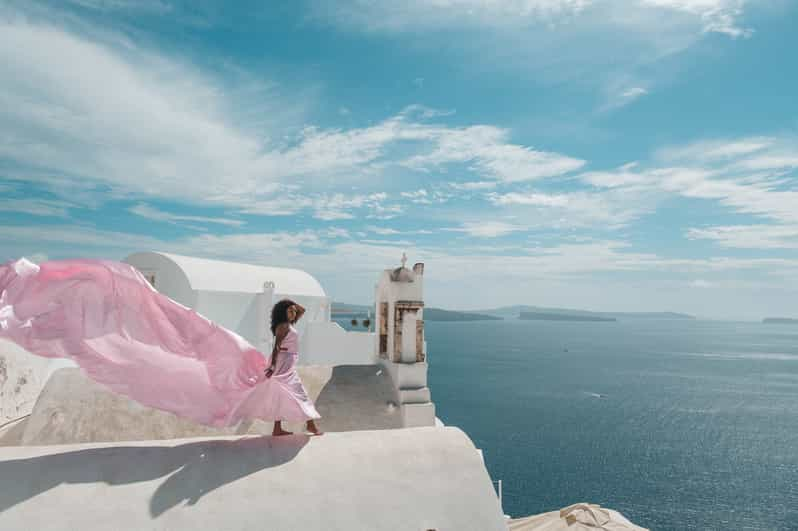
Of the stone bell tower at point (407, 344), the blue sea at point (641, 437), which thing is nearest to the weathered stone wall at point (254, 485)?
the stone bell tower at point (407, 344)

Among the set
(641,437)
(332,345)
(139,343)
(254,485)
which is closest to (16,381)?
(139,343)

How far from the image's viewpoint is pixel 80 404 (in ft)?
30.7

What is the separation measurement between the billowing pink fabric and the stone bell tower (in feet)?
19.6

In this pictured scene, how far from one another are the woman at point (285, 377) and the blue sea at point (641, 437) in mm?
39436

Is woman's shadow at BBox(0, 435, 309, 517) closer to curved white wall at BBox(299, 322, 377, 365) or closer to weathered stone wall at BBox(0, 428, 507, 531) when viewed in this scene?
weathered stone wall at BBox(0, 428, 507, 531)

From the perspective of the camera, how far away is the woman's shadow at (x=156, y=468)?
487 centimetres

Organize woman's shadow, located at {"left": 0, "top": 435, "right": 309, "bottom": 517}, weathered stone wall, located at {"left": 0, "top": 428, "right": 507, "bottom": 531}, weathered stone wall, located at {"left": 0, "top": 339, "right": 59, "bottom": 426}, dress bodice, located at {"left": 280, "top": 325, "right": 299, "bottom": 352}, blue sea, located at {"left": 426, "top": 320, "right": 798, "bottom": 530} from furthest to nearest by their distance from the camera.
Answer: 1. blue sea, located at {"left": 426, "top": 320, "right": 798, "bottom": 530}
2. weathered stone wall, located at {"left": 0, "top": 339, "right": 59, "bottom": 426}
3. dress bodice, located at {"left": 280, "top": 325, "right": 299, "bottom": 352}
4. woman's shadow, located at {"left": 0, "top": 435, "right": 309, "bottom": 517}
5. weathered stone wall, located at {"left": 0, "top": 428, "right": 507, "bottom": 531}

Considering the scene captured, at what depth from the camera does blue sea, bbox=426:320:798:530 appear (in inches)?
1629

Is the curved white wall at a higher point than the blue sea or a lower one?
higher

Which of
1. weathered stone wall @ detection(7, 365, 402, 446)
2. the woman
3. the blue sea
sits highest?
the woman

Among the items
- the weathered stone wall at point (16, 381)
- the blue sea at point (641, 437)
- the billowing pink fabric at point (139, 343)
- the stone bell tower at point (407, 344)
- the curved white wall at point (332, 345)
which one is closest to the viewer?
the billowing pink fabric at point (139, 343)

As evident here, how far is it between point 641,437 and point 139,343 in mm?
65837

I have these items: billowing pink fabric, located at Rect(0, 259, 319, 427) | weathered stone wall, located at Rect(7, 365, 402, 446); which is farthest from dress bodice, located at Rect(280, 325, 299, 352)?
weathered stone wall, located at Rect(7, 365, 402, 446)

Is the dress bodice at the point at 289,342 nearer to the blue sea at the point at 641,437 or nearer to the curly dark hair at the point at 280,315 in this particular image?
the curly dark hair at the point at 280,315
